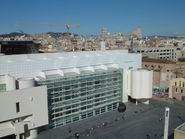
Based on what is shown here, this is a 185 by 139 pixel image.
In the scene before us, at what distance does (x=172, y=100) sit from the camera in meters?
51.4

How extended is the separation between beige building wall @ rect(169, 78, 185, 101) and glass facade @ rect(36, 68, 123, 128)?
14.9 m

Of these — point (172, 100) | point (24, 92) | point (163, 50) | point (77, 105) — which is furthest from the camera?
point (163, 50)

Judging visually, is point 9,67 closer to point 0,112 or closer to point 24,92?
point 24,92

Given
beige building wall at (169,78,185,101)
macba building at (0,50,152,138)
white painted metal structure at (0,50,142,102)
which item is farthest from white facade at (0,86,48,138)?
beige building wall at (169,78,185,101)

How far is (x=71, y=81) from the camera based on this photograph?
37781 mm

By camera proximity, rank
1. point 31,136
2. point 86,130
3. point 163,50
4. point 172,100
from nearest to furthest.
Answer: point 31,136 < point 86,130 < point 172,100 < point 163,50

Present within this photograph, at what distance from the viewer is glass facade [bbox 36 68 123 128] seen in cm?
3600

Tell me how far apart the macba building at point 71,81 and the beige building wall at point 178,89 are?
12121 millimetres

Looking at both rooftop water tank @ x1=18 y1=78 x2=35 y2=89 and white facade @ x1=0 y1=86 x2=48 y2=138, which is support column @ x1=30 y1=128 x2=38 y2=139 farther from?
rooftop water tank @ x1=18 y1=78 x2=35 y2=89

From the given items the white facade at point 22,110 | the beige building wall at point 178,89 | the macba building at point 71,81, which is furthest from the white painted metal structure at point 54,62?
the beige building wall at point 178,89

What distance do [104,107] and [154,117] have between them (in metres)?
10.3

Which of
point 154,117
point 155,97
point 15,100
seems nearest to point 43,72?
point 15,100

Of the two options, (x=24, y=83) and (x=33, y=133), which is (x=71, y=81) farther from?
(x=33, y=133)

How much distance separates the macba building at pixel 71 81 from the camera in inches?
1337
